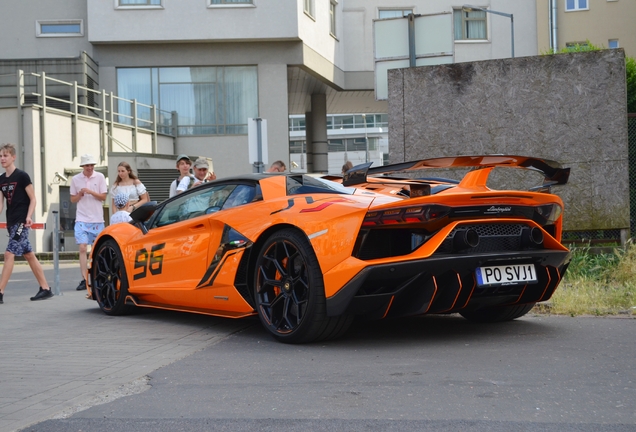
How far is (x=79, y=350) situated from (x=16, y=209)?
14.5 feet

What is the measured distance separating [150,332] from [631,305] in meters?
4.05

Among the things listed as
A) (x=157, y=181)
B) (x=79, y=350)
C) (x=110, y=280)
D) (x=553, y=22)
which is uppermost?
(x=553, y=22)

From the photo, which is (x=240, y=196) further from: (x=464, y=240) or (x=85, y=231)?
(x=85, y=231)

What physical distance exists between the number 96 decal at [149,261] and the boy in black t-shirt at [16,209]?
108 inches

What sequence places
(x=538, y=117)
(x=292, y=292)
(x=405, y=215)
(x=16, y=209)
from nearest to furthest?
(x=405, y=215)
(x=292, y=292)
(x=16, y=209)
(x=538, y=117)

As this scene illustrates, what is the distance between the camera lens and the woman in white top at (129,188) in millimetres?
12148

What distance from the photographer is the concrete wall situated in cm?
1177

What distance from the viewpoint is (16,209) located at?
10.7 meters

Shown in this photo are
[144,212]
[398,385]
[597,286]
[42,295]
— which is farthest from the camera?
[42,295]

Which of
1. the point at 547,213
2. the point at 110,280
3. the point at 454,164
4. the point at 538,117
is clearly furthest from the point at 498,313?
the point at 538,117

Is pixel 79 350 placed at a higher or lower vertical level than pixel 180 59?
lower

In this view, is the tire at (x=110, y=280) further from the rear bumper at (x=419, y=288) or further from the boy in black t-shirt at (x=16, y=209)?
the rear bumper at (x=419, y=288)

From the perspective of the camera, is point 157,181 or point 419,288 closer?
point 419,288

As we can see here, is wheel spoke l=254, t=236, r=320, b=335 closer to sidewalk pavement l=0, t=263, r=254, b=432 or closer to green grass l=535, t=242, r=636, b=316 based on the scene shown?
sidewalk pavement l=0, t=263, r=254, b=432
